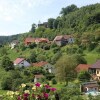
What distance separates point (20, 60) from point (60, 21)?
2939 cm

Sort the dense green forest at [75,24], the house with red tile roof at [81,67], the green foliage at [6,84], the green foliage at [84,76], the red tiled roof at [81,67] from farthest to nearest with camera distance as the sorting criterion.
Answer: the dense green forest at [75,24] < the red tiled roof at [81,67] < the house with red tile roof at [81,67] < the green foliage at [6,84] < the green foliage at [84,76]

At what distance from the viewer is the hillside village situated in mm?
32812

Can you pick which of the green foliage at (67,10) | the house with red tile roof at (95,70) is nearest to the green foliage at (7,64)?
the house with red tile roof at (95,70)

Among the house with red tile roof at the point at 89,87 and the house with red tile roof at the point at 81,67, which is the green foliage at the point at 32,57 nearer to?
the house with red tile roof at the point at 81,67

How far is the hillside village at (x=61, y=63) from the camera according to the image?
108 ft

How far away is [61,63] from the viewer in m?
38.0

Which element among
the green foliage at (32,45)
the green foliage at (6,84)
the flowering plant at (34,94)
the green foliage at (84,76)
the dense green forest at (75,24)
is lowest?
the green foliage at (6,84)

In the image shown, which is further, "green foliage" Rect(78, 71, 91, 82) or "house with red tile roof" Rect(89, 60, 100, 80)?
"house with red tile roof" Rect(89, 60, 100, 80)

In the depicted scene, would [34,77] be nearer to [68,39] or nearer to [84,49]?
[84,49]

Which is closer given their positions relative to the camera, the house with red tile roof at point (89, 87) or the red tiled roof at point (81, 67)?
the house with red tile roof at point (89, 87)

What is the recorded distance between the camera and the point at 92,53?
50375mm

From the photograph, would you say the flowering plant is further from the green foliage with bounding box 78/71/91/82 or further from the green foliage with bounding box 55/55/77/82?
the green foliage with bounding box 78/71/91/82

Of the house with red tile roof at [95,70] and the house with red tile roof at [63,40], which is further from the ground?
the house with red tile roof at [63,40]

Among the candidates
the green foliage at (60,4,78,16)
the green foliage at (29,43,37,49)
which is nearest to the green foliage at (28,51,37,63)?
the green foliage at (29,43,37,49)
